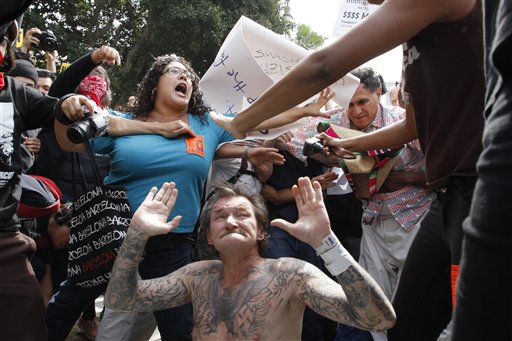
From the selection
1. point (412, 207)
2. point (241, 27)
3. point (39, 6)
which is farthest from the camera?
point (39, 6)

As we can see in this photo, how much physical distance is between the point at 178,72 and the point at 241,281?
1.56 meters

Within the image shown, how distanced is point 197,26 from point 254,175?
955 cm

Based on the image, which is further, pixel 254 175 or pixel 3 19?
pixel 254 175

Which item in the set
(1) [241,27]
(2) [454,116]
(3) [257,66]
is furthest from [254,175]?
(2) [454,116]

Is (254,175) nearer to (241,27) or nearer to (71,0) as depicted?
(241,27)

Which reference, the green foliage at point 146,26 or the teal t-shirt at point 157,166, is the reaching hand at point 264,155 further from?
the green foliage at point 146,26

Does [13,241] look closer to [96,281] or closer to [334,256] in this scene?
[96,281]

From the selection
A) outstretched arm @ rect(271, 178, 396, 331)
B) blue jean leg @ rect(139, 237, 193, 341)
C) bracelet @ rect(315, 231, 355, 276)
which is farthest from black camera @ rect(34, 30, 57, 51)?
bracelet @ rect(315, 231, 355, 276)

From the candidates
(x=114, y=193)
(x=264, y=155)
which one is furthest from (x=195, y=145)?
(x=114, y=193)

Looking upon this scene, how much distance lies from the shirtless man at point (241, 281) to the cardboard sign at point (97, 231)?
0.43 meters

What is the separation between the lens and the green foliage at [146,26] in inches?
495

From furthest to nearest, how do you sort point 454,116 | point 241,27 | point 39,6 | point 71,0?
point 71,0, point 39,6, point 241,27, point 454,116

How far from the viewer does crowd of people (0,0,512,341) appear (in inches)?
62.3

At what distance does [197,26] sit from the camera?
12.7m
